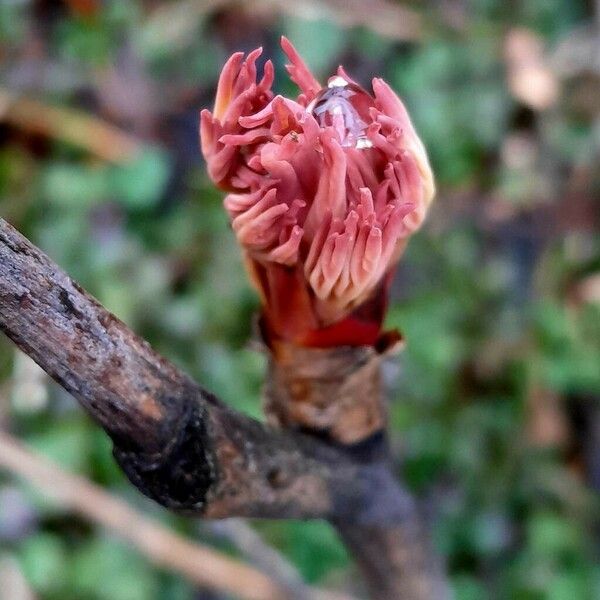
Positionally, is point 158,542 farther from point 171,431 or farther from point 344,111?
point 344,111

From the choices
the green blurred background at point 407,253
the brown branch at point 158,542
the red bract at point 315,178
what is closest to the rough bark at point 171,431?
the red bract at point 315,178

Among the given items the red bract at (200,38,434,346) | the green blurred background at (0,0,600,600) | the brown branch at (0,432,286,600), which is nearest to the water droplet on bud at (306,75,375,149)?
the red bract at (200,38,434,346)

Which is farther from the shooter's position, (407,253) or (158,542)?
(407,253)

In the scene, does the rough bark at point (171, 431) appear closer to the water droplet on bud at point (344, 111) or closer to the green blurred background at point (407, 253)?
the water droplet on bud at point (344, 111)

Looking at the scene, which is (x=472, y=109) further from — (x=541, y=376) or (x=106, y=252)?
(x=106, y=252)

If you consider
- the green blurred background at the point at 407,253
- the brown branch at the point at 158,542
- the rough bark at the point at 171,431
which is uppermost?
the green blurred background at the point at 407,253

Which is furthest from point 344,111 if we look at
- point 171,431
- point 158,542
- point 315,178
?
point 158,542

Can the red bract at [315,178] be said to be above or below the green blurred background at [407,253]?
below
